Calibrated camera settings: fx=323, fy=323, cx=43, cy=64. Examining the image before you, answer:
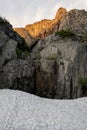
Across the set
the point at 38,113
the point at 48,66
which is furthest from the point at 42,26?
the point at 38,113

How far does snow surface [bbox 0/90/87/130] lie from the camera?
1355 cm

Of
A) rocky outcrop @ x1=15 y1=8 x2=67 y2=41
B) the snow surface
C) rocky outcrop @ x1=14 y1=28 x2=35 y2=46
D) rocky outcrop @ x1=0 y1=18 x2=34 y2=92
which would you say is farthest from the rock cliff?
rocky outcrop @ x1=15 y1=8 x2=67 y2=41

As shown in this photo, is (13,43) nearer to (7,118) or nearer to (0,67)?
(0,67)

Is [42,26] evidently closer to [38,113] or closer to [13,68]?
[13,68]

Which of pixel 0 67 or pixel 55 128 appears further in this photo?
pixel 0 67

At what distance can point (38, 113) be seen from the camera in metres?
15.2

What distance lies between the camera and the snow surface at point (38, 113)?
13547 mm

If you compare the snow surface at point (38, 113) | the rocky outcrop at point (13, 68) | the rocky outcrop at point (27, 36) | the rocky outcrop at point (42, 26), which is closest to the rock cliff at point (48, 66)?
the rocky outcrop at point (13, 68)

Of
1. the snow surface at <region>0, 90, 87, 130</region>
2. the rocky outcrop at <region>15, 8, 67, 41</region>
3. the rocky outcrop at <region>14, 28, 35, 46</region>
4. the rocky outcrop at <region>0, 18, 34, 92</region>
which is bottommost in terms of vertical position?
the snow surface at <region>0, 90, 87, 130</region>

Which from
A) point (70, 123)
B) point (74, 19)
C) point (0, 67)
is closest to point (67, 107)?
point (70, 123)

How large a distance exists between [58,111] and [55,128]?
2626 mm

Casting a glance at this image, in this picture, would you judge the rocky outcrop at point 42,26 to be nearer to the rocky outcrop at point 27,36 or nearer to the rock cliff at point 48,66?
the rocky outcrop at point 27,36

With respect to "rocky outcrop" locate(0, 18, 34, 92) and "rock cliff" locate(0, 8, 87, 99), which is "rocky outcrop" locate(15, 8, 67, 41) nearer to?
"rock cliff" locate(0, 8, 87, 99)

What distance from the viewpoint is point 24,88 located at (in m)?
31.3
